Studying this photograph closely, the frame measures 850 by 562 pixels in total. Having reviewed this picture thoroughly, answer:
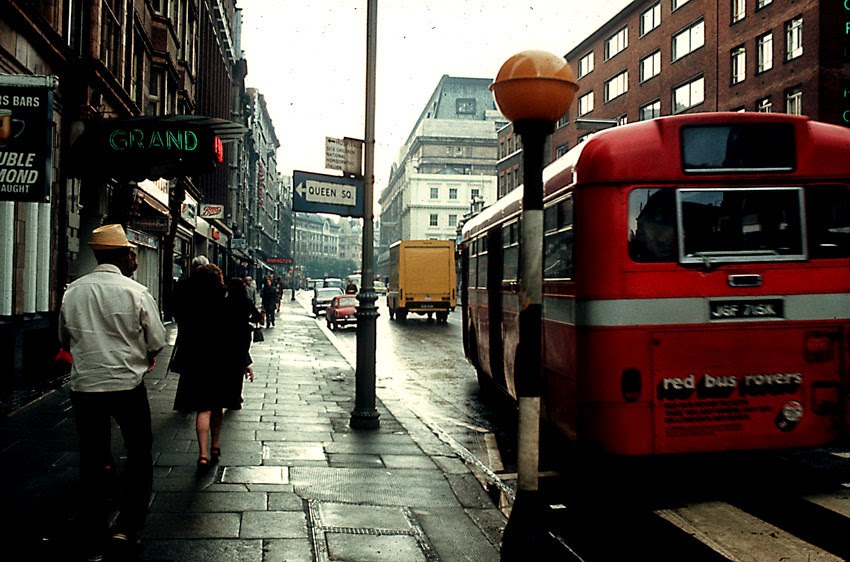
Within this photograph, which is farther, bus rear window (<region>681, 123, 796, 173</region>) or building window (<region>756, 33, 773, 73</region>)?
building window (<region>756, 33, 773, 73</region>)

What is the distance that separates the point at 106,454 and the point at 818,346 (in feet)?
16.3

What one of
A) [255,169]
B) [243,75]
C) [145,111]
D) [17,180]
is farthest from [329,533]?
[255,169]

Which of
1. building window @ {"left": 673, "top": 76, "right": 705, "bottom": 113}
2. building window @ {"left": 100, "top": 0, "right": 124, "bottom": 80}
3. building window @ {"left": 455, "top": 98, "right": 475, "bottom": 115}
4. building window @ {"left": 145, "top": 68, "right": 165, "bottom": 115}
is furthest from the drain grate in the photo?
building window @ {"left": 455, "top": 98, "right": 475, "bottom": 115}

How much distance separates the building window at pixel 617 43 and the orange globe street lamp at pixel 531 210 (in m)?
51.2

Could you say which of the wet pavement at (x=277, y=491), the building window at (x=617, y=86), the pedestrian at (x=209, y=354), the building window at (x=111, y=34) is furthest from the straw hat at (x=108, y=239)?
the building window at (x=617, y=86)

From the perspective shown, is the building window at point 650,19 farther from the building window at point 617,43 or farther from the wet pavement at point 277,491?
the wet pavement at point 277,491

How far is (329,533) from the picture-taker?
5117 millimetres

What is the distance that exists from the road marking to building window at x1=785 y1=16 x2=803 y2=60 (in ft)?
109

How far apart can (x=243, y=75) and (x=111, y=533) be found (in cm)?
6167

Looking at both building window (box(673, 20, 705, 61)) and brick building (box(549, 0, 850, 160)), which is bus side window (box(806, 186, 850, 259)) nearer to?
brick building (box(549, 0, 850, 160))

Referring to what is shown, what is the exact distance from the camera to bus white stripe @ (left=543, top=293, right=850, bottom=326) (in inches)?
240

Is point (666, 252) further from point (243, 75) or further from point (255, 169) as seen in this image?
point (255, 169)

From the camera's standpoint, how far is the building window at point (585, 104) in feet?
193

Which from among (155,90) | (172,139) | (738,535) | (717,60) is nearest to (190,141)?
(172,139)
